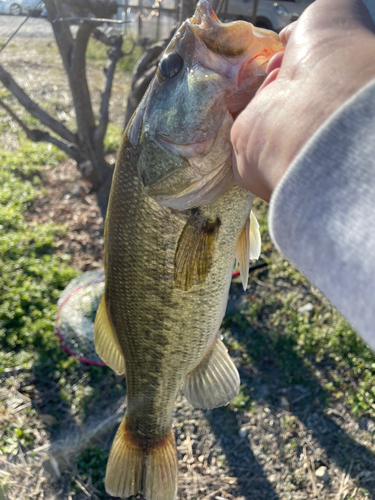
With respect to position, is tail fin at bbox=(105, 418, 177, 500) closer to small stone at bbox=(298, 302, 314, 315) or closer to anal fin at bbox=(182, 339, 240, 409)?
anal fin at bbox=(182, 339, 240, 409)

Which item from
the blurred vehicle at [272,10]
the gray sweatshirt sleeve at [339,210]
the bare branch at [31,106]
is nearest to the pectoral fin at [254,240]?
the gray sweatshirt sleeve at [339,210]

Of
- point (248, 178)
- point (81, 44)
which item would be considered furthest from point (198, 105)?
point (81, 44)

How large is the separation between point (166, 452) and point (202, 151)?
146 centimetres

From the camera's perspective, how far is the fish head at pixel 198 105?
1110 mm

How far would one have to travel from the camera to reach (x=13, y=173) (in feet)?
17.0

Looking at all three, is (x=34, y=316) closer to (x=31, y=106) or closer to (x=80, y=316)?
(x=80, y=316)

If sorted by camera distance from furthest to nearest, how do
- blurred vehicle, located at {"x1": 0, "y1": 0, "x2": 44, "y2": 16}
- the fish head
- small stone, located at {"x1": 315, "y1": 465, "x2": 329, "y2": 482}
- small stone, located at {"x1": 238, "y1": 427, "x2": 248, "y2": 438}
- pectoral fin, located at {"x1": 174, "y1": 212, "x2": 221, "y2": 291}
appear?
blurred vehicle, located at {"x1": 0, "y1": 0, "x2": 44, "y2": 16}
small stone, located at {"x1": 238, "y1": 427, "x2": 248, "y2": 438}
small stone, located at {"x1": 315, "y1": 465, "x2": 329, "y2": 482}
pectoral fin, located at {"x1": 174, "y1": 212, "x2": 221, "y2": 291}
the fish head

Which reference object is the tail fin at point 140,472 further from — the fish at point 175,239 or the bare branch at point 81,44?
the bare branch at point 81,44

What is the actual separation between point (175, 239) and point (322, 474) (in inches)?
72.8

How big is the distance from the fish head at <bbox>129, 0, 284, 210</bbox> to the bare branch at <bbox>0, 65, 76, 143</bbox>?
3520 millimetres

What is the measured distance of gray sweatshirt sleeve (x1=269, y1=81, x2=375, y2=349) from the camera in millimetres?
632

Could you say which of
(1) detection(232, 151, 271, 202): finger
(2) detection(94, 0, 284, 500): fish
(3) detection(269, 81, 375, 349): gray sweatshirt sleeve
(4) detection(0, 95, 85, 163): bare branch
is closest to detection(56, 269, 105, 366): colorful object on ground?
(2) detection(94, 0, 284, 500): fish

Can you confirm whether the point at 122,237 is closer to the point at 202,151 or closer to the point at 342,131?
the point at 202,151

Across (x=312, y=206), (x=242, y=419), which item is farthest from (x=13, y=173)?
(x=312, y=206)
